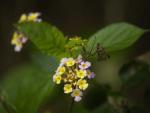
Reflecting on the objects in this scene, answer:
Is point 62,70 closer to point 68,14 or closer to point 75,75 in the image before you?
point 75,75

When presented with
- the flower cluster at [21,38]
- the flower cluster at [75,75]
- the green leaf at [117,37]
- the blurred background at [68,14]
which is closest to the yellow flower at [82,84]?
the flower cluster at [75,75]

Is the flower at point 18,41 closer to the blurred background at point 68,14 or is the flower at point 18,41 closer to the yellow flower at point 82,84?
the yellow flower at point 82,84

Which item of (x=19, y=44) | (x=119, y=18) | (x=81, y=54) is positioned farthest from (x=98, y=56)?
(x=119, y=18)

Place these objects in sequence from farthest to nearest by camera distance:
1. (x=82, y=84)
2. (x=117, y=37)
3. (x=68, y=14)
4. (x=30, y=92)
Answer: (x=68, y=14) < (x=30, y=92) < (x=117, y=37) < (x=82, y=84)

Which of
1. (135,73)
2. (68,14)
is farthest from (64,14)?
(135,73)

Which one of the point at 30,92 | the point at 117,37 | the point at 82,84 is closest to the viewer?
the point at 82,84

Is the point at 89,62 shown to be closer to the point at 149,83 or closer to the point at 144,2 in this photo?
the point at 149,83
